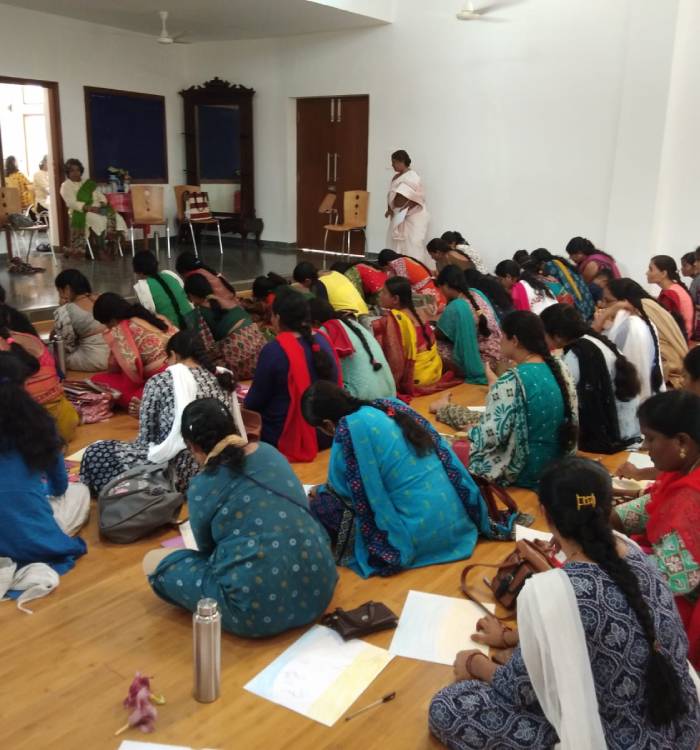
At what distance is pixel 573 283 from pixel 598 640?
17.4 ft

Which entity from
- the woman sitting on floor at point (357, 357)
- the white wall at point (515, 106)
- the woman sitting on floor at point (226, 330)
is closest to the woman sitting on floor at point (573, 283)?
the white wall at point (515, 106)

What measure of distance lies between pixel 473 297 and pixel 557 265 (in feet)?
5.30

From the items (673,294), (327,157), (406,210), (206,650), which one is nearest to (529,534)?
(206,650)

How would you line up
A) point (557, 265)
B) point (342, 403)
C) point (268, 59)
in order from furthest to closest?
point (268, 59)
point (557, 265)
point (342, 403)

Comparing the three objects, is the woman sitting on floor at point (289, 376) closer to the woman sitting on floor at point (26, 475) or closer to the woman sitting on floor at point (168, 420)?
the woman sitting on floor at point (168, 420)

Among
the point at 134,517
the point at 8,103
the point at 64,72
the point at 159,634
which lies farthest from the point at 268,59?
the point at 159,634

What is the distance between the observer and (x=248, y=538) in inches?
85.9

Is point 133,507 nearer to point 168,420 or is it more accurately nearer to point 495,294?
point 168,420

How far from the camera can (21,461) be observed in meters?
2.44

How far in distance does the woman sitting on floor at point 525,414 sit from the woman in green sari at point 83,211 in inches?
256

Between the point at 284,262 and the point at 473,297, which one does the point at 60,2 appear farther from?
the point at 473,297

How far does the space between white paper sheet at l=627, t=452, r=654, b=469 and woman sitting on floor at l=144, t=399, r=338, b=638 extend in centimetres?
224

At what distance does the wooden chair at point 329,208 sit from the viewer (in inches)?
365

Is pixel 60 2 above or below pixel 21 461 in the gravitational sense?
above
